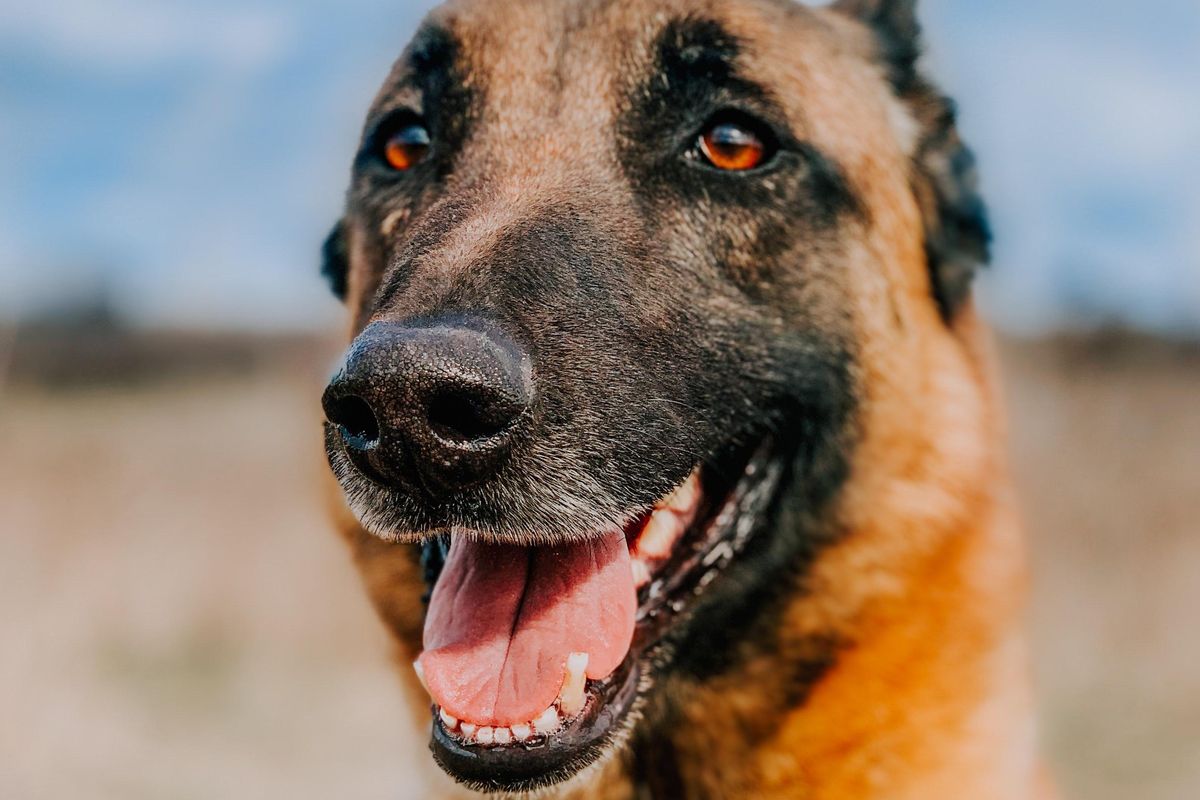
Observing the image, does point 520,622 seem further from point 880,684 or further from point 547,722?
point 880,684

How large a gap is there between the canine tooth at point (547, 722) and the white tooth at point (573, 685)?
17mm

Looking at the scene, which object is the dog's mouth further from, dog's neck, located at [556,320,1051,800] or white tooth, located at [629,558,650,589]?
dog's neck, located at [556,320,1051,800]

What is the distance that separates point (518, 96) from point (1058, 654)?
915 centimetres

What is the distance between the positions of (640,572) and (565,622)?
0.23 meters

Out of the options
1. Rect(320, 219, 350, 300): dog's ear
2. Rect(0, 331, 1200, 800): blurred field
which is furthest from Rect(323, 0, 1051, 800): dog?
Rect(0, 331, 1200, 800): blurred field

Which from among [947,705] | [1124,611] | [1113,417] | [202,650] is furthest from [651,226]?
[1113,417]

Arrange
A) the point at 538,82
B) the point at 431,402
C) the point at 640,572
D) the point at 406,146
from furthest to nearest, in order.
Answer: the point at 406,146 → the point at 538,82 → the point at 640,572 → the point at 431,402

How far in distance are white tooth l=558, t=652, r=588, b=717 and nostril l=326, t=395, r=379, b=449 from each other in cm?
54

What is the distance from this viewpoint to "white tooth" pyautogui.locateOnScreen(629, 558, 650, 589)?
210cm

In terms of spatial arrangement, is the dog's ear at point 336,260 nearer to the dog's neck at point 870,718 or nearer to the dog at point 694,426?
the dog at point 694,426

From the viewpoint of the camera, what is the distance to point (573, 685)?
6.17 feet

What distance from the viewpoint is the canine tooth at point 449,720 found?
1.82 meters

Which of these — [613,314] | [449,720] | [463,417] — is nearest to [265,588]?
[449,720]

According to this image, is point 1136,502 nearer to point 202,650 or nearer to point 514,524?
point 202,650
